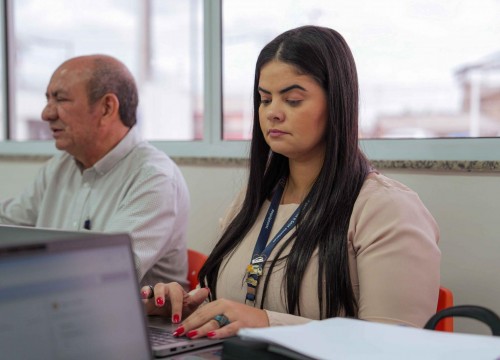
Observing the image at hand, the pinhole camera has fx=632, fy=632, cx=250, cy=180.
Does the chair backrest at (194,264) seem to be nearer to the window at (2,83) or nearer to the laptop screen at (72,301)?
the laptop screen at (72,301)

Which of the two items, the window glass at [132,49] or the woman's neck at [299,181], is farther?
the window glass at [132,49]

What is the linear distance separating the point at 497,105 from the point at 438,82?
0.73 ft

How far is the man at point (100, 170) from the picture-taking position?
204 cm

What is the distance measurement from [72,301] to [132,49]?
2548mm

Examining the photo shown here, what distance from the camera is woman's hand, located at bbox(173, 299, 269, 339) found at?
3.59 ft

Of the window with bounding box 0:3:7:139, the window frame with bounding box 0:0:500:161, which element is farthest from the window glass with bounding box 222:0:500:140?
the window with bounding box 0:3:7:139

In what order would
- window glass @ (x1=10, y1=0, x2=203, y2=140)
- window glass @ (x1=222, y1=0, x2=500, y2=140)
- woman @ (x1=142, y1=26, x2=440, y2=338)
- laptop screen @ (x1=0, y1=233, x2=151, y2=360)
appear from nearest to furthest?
laptop screen @ (x1=0, y1=233, x2=151, y2=360) → woman @ (x1=142, y1=26, x2=440, y2=338) → window glass @ (x1=222, y1=0, x2=500, y2=140) → window glass @ (x1=10, y1=0, x2=203, y2=140)

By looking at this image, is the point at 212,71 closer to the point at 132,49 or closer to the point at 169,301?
the point at 132,49

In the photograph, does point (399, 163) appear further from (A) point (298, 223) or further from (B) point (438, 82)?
(A) point (298, 223)

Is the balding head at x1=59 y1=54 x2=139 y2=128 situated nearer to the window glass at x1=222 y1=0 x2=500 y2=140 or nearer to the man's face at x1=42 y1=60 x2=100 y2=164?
the man's face at x1=42 y1=60 x2=100 y2=164

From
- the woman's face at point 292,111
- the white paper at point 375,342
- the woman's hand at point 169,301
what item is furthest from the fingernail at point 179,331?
the woman's face at point 292,111

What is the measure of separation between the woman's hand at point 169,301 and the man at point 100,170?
0.63m

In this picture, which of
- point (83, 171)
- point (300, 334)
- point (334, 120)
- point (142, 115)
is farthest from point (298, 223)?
point (142, 115)

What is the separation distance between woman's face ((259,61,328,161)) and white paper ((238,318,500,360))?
0.64m
